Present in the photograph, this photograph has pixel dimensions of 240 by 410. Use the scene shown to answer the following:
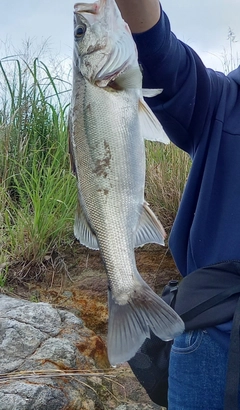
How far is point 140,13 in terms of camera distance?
5.30 feet

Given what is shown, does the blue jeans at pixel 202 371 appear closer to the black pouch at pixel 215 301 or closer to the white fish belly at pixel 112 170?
the black pouch at pixel 215 301

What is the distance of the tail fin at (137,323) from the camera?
1342 millimetres

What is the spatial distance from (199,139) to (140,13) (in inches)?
18.3

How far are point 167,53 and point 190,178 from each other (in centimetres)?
41

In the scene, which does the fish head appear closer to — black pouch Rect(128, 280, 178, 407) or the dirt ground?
black pouch Rect(128, 280, 178, 407)

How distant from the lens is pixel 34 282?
3518 millimetres

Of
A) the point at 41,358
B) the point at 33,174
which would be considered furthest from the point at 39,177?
the point at 41,358

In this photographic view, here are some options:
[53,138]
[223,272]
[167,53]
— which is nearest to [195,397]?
[223,272]

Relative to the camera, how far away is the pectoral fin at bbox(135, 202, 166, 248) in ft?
4.62

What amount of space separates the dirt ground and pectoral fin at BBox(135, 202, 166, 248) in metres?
1.92

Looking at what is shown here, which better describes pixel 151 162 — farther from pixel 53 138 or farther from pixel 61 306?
pixel 61 306

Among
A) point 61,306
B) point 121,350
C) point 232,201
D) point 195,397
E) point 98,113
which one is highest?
point 98,113

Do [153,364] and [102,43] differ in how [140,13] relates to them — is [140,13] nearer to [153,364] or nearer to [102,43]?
[102,43]

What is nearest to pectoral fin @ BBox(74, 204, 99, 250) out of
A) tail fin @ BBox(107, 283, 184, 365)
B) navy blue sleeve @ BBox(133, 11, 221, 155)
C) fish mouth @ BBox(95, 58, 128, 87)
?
tail fin @ BBox(107, 283, 184, 365)
